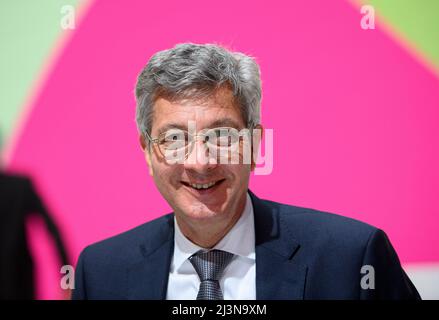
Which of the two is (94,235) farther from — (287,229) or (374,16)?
(374,16)

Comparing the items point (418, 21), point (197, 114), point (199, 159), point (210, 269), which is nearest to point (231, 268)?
point (210, 269)

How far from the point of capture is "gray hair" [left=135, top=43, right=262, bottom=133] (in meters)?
1.84

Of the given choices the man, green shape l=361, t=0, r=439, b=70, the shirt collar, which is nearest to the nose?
the man

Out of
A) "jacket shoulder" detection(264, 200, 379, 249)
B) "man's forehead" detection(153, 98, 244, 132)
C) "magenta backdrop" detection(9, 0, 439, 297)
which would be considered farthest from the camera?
"magenta backdrop" detection(9, 0, 439, 297)

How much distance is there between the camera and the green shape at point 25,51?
2.46m

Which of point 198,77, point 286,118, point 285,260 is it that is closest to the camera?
point 198,77

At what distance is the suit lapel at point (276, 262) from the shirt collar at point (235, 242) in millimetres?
27

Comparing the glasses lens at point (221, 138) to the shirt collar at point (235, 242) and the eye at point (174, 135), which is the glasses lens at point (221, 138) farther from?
the shirt collar at point (235, 242)

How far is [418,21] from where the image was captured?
94.3 inches

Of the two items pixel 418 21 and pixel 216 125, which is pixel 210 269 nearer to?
pixel 216 125

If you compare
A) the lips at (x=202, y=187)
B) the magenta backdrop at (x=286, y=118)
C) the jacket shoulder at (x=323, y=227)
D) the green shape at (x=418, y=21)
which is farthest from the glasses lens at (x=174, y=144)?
the green shape at (x=418, y=21)

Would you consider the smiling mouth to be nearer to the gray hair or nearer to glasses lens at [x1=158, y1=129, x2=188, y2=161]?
glasses lens at [x1=158, y1=129, x2=188, y2=161]

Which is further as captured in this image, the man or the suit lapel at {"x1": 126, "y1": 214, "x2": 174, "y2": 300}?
the suit lapel at {"x1": 126, "y1": 214, "x2": 174, "y2": 300}

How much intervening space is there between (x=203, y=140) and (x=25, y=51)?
1.10 meters
